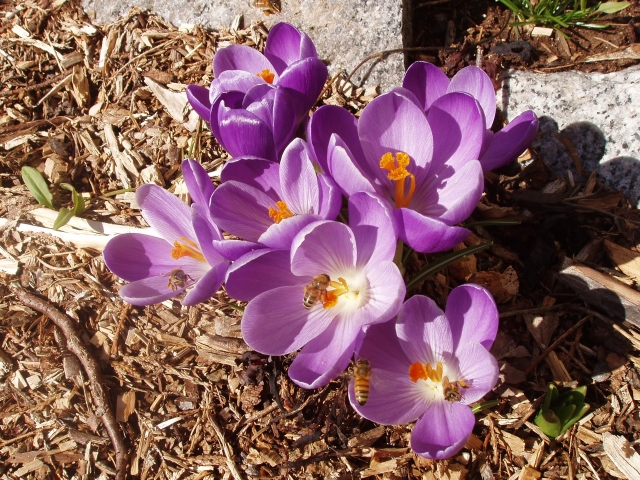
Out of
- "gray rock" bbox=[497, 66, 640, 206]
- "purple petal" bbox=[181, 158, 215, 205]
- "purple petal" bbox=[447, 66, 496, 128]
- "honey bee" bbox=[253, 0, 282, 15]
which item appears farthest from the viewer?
"honey bee" bbox=[253, 0, 282, 15]

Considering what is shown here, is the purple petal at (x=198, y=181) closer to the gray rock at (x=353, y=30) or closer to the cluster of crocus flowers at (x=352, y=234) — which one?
the cluster of crocus flowers at (x=352, y=234)

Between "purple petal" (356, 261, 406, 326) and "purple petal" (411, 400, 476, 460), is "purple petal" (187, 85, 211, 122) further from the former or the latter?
"purple petal" (411, 400, 476, 460)

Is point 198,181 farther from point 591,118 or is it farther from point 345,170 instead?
point 591,118

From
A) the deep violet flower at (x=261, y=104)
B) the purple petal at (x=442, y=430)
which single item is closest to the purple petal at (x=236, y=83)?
the deep violet flower at (x=261, y=104)

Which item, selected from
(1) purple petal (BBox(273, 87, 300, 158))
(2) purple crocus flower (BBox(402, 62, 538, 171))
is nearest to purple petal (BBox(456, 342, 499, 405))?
(2) purple crocus flower (BBox(402, 62, 538, 171))

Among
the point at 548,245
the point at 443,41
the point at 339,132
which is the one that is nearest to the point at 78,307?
the point at 339,132

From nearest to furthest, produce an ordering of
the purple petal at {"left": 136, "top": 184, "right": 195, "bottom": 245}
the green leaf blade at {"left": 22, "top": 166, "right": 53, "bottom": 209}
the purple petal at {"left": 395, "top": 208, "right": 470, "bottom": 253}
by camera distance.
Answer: the purple petal at {"left": 395, "top": 208, "right": 470, "bottom": 253} < the purple petal at {"left": 136, "top": 184, "right": 195, "bottom": 245} < the green leaf blade at {"left": 22, "top": 166, "right": 53, "bottom": 209}
